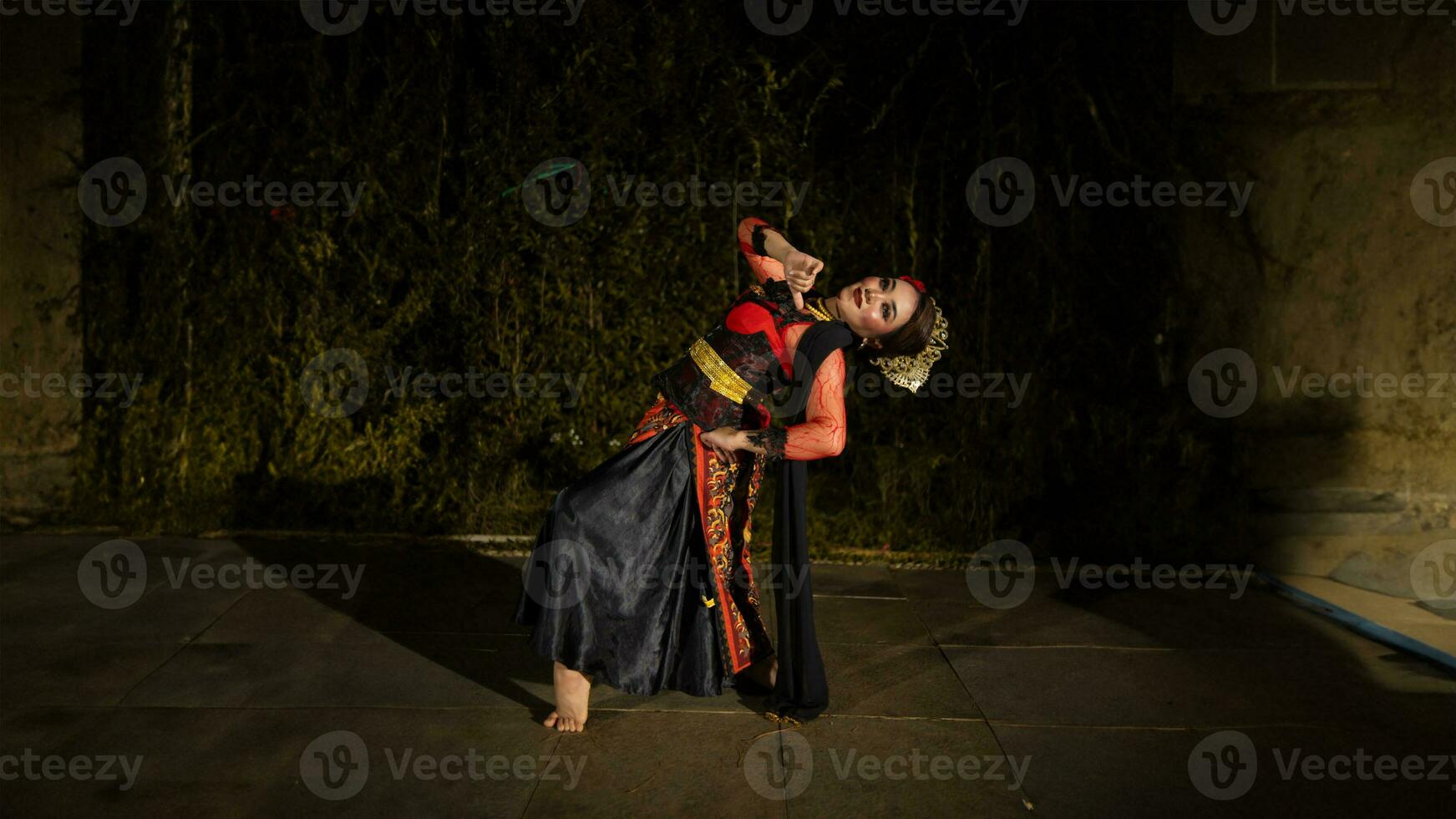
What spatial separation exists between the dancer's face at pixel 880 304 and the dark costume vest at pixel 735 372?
114 mm

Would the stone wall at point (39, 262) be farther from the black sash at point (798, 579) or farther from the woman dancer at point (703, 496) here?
the black sash at point (798, 579)

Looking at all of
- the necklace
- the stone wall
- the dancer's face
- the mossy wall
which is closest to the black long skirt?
the necklace

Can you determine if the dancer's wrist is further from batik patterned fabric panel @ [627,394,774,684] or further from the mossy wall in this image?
the mossy wall

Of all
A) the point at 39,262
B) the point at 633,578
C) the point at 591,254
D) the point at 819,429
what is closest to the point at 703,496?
the point at 633,578

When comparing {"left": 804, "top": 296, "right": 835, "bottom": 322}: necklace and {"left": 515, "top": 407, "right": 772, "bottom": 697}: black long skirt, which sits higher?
{"left": 804, "top": 296, "right": 835, "bottom": 322}: necklace

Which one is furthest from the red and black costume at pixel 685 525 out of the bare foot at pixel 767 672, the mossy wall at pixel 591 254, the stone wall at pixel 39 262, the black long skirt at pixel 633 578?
the stone wall at pixel 39 262

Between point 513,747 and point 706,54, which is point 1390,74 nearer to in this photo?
point 706,54

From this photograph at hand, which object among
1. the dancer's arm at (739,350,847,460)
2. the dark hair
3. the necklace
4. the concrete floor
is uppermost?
the necklace

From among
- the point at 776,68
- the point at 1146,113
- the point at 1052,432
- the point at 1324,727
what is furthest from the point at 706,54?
the point at 1324,727

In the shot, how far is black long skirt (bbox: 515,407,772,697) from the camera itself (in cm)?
374

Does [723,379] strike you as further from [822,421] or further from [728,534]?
[728,534]

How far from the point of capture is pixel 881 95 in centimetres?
621

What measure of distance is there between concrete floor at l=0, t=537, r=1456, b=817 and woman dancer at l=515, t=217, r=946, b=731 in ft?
0.93

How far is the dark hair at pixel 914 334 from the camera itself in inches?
145
